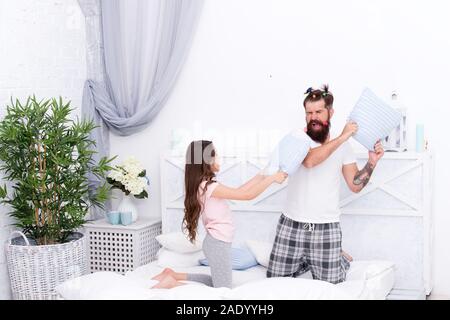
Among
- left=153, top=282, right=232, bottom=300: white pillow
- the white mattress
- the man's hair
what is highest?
the man's hair

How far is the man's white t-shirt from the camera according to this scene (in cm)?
313

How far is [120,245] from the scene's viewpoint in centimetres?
400

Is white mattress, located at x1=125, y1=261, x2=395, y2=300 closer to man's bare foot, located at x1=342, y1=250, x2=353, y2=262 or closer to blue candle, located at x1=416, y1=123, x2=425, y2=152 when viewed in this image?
man's bare foot, located at x1=342, y1=250, x2=353, y2=262

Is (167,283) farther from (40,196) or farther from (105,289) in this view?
→ (40,196)

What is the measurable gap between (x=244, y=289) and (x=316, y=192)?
71cm

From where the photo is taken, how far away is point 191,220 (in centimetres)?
298

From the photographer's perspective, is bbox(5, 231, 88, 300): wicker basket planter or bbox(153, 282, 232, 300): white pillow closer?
bbox(153, 282, 232, 300): white pillow

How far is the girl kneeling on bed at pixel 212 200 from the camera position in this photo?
293 centimetres

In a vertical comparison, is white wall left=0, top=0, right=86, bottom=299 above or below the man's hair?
above

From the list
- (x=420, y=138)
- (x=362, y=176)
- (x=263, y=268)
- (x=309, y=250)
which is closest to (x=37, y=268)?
(x=263, y=268)

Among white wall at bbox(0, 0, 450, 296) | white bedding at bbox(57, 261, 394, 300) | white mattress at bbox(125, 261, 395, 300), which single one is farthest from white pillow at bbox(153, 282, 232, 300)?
white wall at bbox(0, 0, 450, 296)

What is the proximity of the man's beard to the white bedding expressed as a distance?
72 centimetres

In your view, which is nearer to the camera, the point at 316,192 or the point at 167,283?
the point at 167,283
